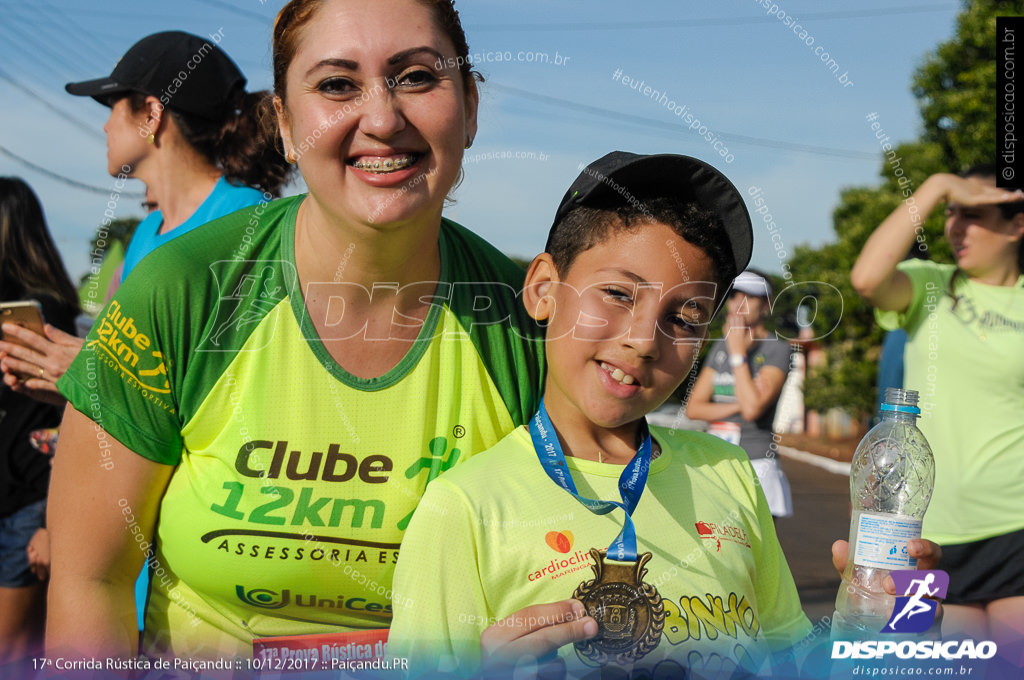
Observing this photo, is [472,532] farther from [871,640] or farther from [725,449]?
[871,640]

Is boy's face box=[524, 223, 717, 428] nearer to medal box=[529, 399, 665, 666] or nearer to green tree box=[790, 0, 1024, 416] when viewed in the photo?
medal box=[529, 399, 665, 666]

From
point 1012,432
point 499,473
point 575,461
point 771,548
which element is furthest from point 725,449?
point 1012,432

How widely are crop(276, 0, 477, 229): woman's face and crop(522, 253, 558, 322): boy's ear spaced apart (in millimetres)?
348

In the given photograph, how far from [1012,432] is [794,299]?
94cm

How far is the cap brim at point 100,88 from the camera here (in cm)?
317

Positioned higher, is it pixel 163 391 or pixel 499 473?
pixel 163 391

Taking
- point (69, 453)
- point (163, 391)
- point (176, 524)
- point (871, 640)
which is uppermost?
point (163, 391)

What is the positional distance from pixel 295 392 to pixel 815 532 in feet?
32.0

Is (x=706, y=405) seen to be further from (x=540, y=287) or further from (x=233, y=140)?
(x=540, y=287)

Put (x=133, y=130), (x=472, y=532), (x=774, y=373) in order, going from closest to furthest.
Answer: (x=472, y=532)
(x=133, y=130)
(x=774, y=373)

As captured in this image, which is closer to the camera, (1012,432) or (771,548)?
(771,548)

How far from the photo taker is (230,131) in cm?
328

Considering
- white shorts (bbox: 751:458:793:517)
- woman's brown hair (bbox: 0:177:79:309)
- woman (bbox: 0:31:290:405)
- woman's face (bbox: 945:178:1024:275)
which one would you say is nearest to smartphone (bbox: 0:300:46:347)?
woman (bbox: 0:31:290:405)

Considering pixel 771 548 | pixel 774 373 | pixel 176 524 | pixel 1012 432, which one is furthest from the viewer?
pixel 774 373
